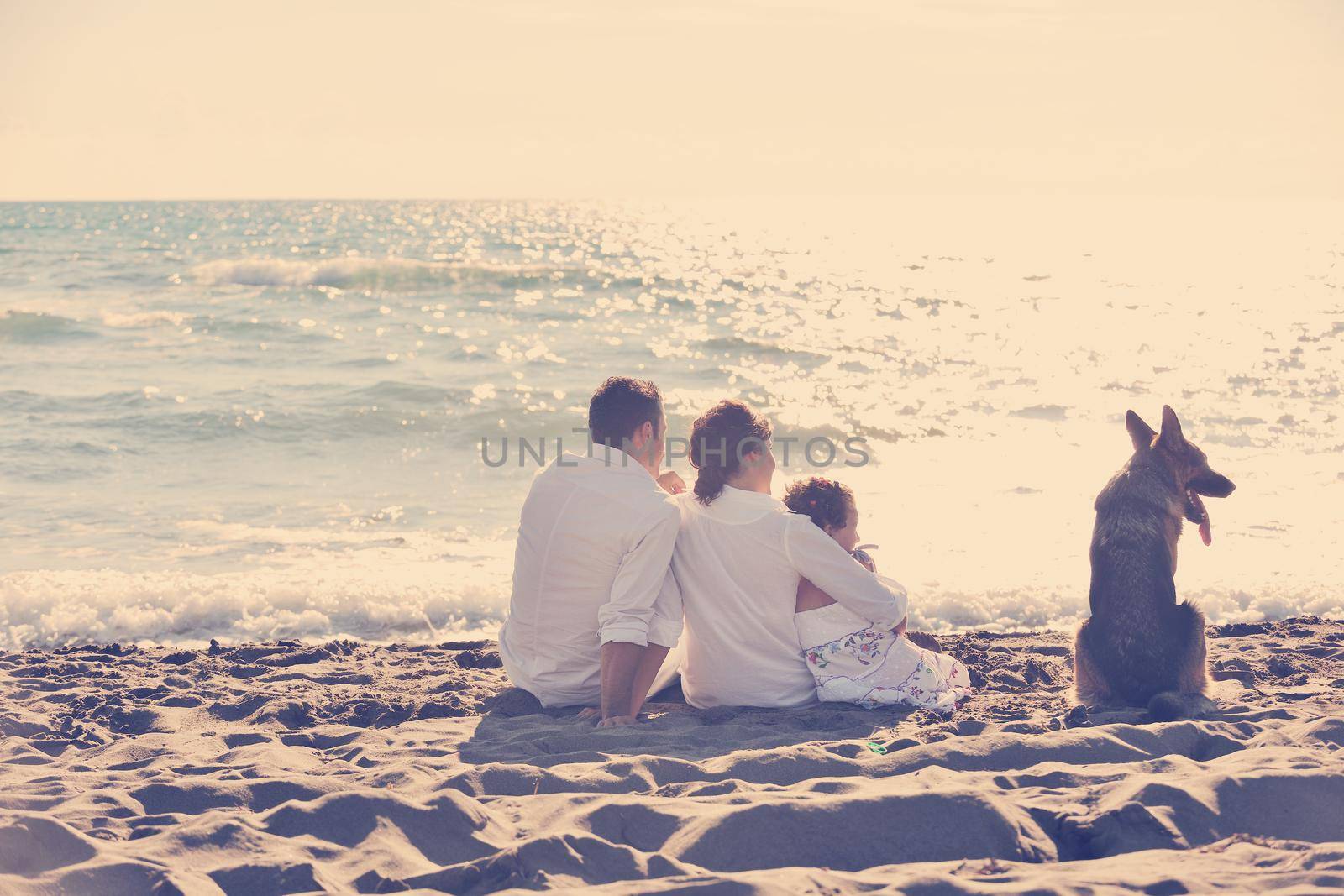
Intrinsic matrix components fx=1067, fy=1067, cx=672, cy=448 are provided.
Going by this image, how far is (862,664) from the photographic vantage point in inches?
185

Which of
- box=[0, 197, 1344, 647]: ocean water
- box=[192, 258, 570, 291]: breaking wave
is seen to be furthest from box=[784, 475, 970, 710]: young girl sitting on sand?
box=[192, 258, 570, 291]: breaking wave

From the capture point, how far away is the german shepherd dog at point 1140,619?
4.52 meters

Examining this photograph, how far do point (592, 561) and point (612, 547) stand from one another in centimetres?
12

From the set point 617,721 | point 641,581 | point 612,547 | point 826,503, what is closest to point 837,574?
point 826,503

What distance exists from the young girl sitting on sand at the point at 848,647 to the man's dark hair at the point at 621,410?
2.43ft

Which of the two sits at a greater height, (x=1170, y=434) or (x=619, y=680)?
(x=1170, y=434)

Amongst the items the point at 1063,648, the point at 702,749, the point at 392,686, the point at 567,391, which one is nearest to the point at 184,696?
the point at 392,686

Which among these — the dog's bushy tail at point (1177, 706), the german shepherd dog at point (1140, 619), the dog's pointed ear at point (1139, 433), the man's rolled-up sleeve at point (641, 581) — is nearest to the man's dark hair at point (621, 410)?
the man's rolled-up sleeve at point (641, 581)

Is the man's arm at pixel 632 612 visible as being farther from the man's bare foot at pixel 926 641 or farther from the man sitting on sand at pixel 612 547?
the man's bare foot at pixel 926 641

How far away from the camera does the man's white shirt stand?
14.8 ft

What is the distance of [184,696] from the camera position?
16.7 ft

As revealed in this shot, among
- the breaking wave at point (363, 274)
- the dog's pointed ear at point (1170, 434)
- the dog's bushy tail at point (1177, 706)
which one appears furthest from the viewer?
the breaking wave at point (363, 274)

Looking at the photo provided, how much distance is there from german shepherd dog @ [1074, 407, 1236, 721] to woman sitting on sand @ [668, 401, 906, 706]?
2.84 feet

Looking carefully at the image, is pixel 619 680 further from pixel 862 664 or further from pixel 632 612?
pixel 862 664
